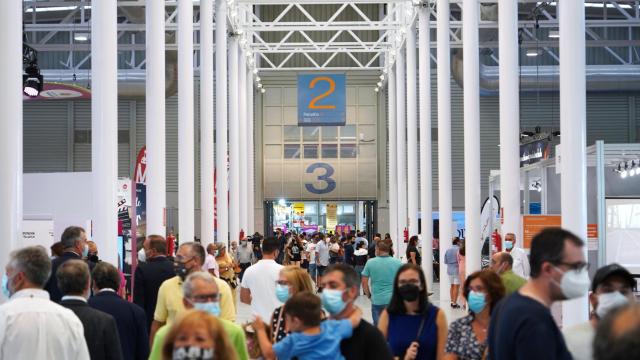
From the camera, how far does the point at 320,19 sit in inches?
1453

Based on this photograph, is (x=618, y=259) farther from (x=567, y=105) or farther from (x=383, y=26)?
(x=383, y=26)

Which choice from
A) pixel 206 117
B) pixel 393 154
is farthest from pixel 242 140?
pixel 206 117

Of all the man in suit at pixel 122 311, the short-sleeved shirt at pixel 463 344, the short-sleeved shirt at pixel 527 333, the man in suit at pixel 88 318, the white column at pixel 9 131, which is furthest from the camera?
the white column at pixel 9 131

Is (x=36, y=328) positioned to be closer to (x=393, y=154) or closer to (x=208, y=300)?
(x=208, y=300)

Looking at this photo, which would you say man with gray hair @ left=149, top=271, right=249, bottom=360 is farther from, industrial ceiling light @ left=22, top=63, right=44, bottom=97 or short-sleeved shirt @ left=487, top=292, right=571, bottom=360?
industrial ceiling light @ left=22, top=63, right=44, bottom=97

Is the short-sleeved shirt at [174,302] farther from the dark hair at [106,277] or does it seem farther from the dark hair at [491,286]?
the dark hair at [491,286]

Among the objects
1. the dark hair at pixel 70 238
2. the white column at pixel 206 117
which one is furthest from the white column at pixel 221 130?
the dark hair at pixel 70 238

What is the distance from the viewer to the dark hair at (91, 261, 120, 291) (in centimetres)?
570

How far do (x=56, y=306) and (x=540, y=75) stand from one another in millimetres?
29219

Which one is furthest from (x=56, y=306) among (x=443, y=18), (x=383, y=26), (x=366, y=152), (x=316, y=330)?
(x=366, y=152)

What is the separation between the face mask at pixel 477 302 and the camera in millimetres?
5566

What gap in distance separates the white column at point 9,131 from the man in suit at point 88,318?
357 cm

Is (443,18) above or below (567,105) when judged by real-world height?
above

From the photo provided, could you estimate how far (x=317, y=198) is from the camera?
3703 cm
